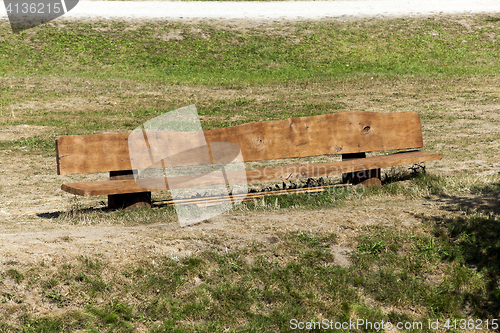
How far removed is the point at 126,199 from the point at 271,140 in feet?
7.20

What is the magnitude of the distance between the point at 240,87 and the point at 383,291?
14633 millimetres

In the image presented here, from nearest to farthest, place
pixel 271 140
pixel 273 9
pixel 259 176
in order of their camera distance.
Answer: pixel 259 176 < pixel 271 140 < pixel 273 9

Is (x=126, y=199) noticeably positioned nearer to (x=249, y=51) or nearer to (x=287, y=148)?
(x=287, y=148)

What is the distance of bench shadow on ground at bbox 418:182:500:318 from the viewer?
4055 millimetres

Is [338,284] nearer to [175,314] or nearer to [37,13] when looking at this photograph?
[175,314]

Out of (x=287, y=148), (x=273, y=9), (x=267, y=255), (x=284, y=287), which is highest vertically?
(x=273, y=9)

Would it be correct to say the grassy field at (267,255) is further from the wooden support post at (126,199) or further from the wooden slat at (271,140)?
the wooden slat at (271,140)

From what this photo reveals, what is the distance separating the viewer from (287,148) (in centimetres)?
646

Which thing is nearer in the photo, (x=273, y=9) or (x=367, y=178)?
(x=367, y=178)

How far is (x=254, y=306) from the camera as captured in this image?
156 inches

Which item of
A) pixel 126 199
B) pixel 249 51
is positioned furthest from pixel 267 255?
pixel 249 51

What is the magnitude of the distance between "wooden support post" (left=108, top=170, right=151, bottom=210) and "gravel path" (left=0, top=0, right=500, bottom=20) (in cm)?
2280

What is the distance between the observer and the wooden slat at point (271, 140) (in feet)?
18.9

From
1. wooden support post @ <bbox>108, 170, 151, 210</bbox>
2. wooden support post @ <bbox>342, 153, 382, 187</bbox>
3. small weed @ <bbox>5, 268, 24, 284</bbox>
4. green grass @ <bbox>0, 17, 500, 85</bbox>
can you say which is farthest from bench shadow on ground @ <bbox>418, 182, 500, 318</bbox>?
green grass @ <bbox>0, 17, 500, 85</bbox>
